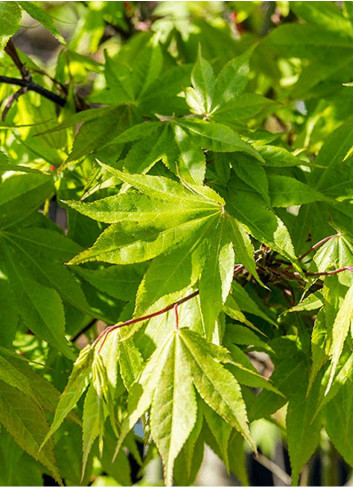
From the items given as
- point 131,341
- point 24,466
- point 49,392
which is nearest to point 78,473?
point 24,466

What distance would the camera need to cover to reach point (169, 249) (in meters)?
0.63

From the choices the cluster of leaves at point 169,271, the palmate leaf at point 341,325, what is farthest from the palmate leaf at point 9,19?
the palmate leaf at point 341,325

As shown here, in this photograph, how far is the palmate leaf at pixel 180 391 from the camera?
576 millimetres

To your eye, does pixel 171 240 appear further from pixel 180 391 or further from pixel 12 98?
pixel 12 98

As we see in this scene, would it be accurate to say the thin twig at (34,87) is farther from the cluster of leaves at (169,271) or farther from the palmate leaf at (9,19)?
the palmate leaf at (9,19)

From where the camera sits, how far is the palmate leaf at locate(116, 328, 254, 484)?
58 centimetres

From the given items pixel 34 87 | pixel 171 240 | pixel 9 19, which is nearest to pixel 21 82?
pixel 34 87

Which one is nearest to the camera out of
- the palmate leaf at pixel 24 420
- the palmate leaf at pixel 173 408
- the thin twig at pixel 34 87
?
the palmate leaf at pixel 173 408

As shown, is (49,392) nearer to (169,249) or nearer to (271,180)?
(169,249)

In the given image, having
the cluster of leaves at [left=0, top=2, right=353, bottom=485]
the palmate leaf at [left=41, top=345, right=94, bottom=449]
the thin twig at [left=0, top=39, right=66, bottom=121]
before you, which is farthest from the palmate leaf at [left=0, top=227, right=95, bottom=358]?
the thin twig at [left=0, top=39, right=66, bottom=121]

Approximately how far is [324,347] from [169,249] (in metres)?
0.20

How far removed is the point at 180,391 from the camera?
602 millimetres

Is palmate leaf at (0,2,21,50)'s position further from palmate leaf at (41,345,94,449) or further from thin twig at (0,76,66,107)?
palmate leaf at (41,345,94,449)

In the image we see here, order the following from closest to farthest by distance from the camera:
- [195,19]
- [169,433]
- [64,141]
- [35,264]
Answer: [169,433] → [35,264] → [64,141] → [195,19]
